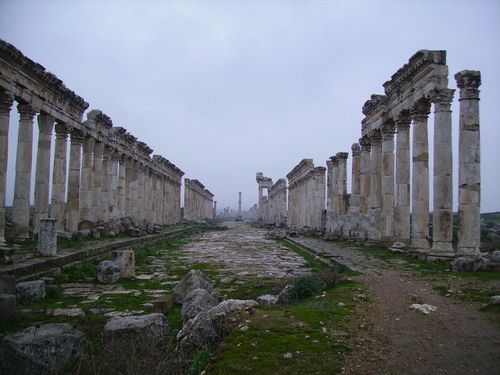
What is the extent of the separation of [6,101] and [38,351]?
1313 centimetres

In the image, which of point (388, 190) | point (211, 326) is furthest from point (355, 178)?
point (211, 326)

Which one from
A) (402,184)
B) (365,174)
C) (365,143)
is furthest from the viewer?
(365,174)

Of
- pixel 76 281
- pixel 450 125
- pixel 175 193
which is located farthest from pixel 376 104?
pixel 175 193

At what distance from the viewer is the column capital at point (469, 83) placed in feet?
41.9

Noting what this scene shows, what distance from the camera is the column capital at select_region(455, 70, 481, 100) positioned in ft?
41.9

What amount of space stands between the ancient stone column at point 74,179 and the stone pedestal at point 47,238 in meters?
9.44

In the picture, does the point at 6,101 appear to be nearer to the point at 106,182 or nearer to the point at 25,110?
the point at 25,110

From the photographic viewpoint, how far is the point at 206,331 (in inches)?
196

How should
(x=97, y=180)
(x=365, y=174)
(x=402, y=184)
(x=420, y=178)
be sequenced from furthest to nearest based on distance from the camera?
(x=97, y=180), (x=365, y=174), (x=402, y=184), (x=420, y=178)

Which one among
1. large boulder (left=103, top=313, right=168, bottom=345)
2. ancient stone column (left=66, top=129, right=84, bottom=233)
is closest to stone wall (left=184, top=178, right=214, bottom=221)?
ancient stone column (left=66, top=129, right=84, bottom=233)

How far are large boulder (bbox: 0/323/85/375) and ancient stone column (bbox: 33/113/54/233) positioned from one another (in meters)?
14.5

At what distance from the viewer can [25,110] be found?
16.2 m

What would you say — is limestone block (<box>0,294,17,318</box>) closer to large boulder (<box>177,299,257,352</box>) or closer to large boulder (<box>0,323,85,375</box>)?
large boulder (<box>0,323,85,375</box>)

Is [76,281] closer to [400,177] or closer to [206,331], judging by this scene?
[206,331]
